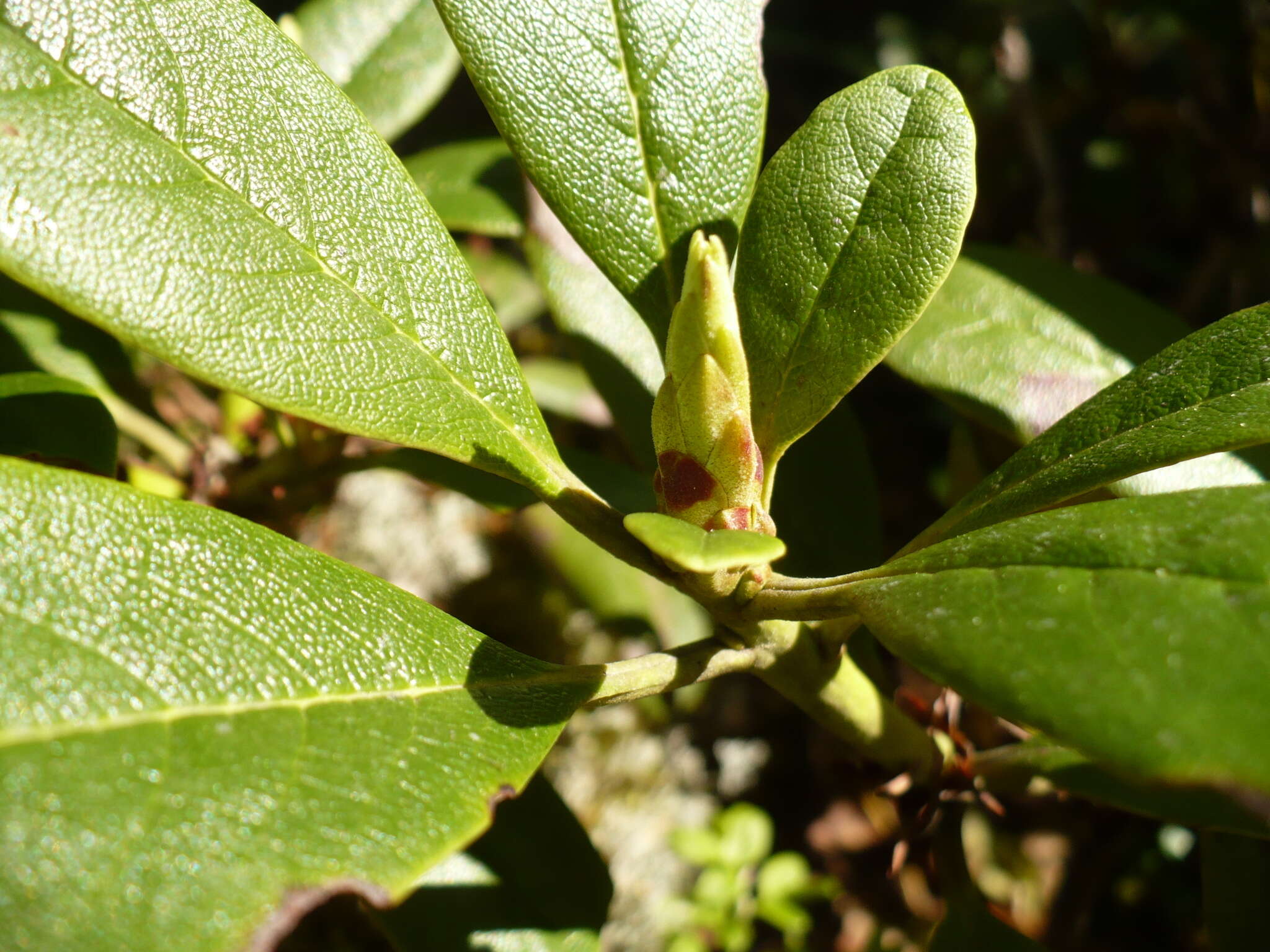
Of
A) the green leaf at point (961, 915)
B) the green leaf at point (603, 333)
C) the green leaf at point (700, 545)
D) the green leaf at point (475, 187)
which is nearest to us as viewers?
the green leaf at point (700, 545)

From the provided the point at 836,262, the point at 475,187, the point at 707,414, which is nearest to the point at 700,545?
the point at 707,414

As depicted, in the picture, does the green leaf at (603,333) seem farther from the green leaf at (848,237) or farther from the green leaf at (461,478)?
the green leaf at (848,237)

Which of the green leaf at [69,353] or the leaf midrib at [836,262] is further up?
the green leaf at [69,353]

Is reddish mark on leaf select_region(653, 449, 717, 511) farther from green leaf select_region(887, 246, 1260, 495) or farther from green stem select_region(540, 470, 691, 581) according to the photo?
green leaf select_region(887, 246, 1260, 495)

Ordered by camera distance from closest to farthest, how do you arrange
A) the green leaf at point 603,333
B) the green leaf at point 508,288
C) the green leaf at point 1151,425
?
the green leaf at point 1151,425 < the green leaf at point 603,333 < the green leaf at point 508,288

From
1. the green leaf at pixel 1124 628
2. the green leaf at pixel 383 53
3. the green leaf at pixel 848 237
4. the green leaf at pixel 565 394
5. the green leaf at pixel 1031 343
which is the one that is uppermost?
the green leaf at pixel 383 53

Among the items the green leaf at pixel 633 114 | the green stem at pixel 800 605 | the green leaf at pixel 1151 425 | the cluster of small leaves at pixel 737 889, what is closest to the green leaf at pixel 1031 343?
the green leaf at pixel 1151 425

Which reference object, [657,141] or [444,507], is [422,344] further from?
[444,507]

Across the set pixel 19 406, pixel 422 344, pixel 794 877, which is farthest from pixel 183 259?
pixel 794 877
